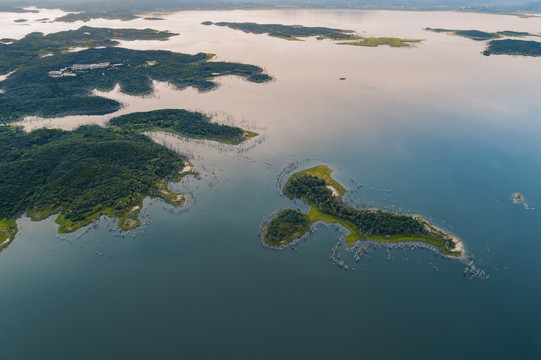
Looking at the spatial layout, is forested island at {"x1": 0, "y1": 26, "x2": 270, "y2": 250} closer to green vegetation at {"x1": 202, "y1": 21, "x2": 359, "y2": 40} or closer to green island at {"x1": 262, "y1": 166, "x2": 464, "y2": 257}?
green island at {"x1": 262, "y1": 166, "x2": 464, "y2": 257}

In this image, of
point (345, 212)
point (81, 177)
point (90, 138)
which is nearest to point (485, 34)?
point (345, 212)

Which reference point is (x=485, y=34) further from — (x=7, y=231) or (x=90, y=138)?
(x=7, y=231)

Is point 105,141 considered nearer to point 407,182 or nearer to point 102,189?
point 102,189

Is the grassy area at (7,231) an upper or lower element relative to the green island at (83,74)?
lower

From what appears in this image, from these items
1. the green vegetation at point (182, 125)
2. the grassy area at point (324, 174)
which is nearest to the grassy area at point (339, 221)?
the grassy area at point (324, 174)

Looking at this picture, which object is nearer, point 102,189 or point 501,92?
point 102,189

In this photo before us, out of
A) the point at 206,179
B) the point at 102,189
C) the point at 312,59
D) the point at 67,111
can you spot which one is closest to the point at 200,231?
the point at 206,179

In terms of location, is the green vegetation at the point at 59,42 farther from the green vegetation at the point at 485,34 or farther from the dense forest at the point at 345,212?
the green vegetation at the point at 485,34
